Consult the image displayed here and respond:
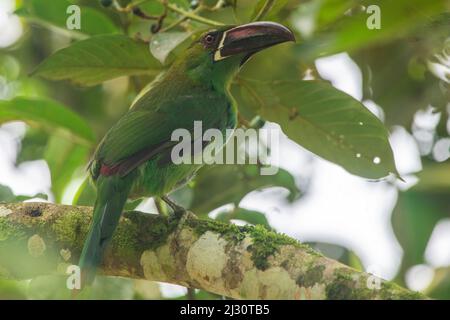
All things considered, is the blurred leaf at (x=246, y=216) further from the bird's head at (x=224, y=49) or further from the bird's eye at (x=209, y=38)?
the bird's eye at (x=209, y=38)

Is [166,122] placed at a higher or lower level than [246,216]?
higher

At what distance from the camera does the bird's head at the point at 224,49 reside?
2.56 m

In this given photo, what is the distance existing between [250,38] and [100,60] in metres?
0.62

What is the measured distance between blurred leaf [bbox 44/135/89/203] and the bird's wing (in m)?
0.86

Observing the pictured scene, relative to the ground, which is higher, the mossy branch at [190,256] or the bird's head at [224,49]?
the bird's head at [224,49]

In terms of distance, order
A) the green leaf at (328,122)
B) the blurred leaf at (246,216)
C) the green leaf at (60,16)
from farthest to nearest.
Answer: the green leaf at (60,16) < the blurred leaf at (246,216) < the green leaf at (328,122)

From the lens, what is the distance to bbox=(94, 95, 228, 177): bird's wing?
2.48 meters

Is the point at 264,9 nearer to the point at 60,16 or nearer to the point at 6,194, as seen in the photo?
the point at 60,16

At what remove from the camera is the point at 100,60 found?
2.86 metres

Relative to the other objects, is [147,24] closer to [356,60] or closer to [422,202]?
[356,60]

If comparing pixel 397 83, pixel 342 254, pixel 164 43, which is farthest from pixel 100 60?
pixel 397 83

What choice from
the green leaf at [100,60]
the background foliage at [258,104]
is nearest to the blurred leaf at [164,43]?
the background foliage at [258,104]

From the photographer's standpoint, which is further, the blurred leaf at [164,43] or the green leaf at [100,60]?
the green leaf at [100,60]
